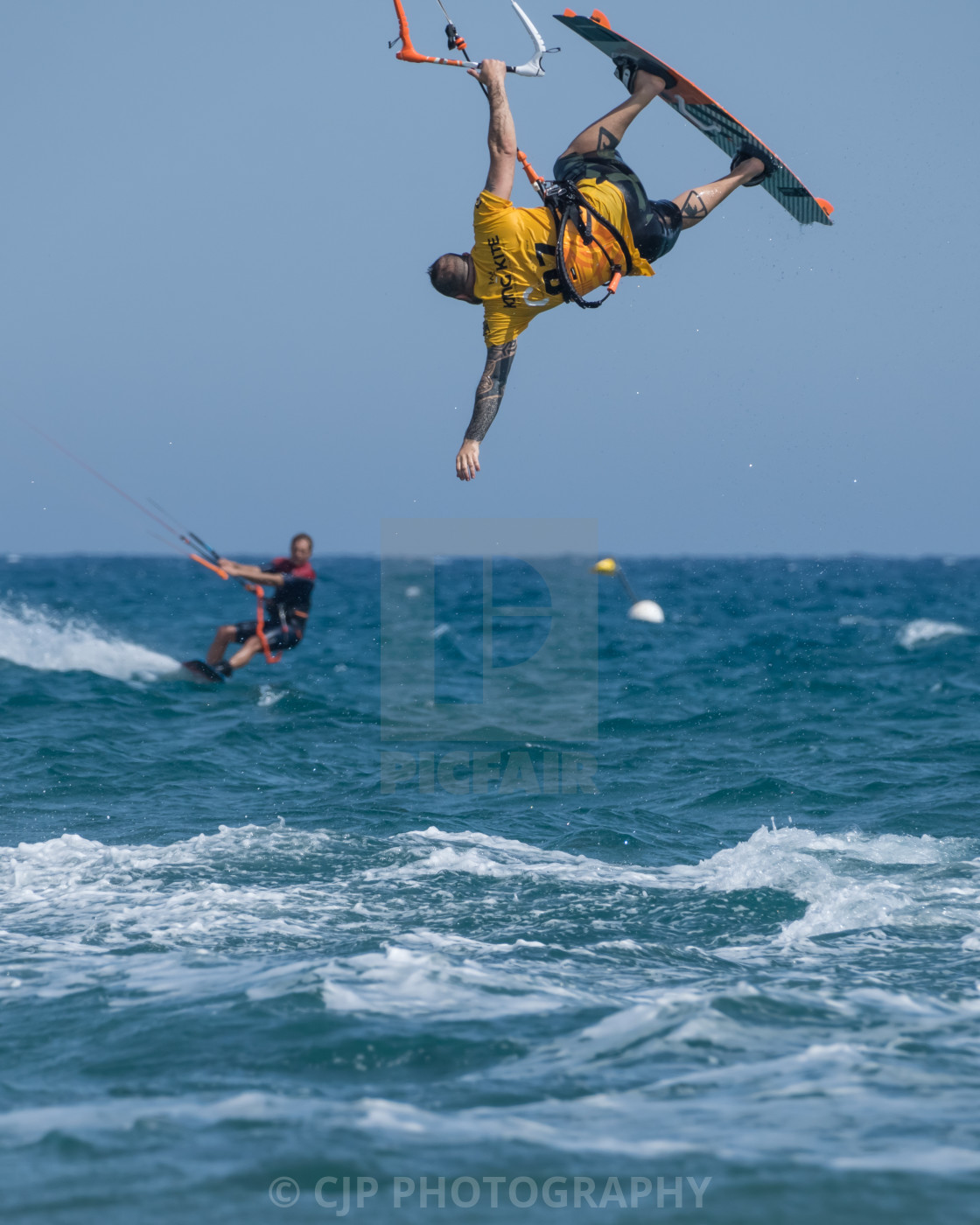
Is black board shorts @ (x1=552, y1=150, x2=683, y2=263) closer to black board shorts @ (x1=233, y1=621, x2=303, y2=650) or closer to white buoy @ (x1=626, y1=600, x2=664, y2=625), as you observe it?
black board shorts @ (x1=233, y1=621, x2=303, y2=650)

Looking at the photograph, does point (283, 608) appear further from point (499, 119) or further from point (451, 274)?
point (499, 119)

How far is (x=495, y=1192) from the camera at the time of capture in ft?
14.4

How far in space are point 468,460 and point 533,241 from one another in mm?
1201

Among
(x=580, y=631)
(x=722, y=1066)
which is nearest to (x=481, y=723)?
(x=722, y=1066)

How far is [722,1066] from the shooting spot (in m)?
5.52

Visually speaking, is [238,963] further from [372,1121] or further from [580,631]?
[580,631]

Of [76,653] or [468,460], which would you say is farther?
[76,653]

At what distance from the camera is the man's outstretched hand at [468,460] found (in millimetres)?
6434

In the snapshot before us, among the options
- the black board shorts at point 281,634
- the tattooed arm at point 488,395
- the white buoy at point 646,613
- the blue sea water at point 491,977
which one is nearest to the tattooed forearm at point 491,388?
the tattooed arm at point 488,395

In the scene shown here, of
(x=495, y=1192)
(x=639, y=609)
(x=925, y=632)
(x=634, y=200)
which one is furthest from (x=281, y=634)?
(x=639, y=609)

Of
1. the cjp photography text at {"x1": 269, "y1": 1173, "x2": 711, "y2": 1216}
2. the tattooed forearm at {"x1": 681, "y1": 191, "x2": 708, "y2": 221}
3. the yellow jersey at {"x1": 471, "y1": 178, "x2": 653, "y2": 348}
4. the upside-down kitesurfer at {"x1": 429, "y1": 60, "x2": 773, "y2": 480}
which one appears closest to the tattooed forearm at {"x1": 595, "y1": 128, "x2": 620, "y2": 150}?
the upside-down kitesurfer at {"x1": 429, "y1": 60, "x2": 773, "y2": 480}

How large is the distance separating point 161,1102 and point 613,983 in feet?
8.52

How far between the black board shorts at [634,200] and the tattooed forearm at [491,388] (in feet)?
3.10

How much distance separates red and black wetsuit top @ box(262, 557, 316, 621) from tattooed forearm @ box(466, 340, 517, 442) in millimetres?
10031
